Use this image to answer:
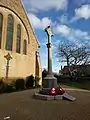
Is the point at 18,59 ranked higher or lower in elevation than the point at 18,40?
lower

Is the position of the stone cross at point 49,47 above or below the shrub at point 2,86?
above

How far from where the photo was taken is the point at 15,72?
68.4ft

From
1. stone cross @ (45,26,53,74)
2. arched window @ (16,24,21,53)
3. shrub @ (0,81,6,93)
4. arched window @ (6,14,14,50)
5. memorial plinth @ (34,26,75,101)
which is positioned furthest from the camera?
arched window @ (16,24,21,53)

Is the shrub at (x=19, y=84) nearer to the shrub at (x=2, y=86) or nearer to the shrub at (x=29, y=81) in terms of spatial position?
the shrub at (x=29, y=81)

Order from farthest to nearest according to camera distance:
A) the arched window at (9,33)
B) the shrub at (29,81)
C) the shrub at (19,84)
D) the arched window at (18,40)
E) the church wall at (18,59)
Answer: the shrub at (29,81), the arched window at (18,40), the shrub at (19,84), the arched window at (9,33), the church wall at (18,59)

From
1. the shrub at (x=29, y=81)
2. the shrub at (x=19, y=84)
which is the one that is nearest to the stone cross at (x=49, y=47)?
the shrub at (x=19, y=84)

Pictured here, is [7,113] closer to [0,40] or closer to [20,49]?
[0,40]

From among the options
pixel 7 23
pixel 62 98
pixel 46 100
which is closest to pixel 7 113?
pixel 46 100

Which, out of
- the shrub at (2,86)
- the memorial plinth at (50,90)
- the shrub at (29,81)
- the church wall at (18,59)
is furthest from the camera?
the shrub at (29,81)

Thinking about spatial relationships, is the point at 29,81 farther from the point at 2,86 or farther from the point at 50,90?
the point at 50,90

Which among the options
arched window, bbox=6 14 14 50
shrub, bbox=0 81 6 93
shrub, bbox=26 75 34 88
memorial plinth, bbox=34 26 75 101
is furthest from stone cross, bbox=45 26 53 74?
shrub, bbox=26 75 34 88

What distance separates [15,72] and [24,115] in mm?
13101

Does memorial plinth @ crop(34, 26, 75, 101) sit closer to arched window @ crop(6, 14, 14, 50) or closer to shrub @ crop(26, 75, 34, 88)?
arched window @ crop(6, 14, 14, 50)

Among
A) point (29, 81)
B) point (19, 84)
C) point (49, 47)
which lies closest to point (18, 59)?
point (19, 84)
